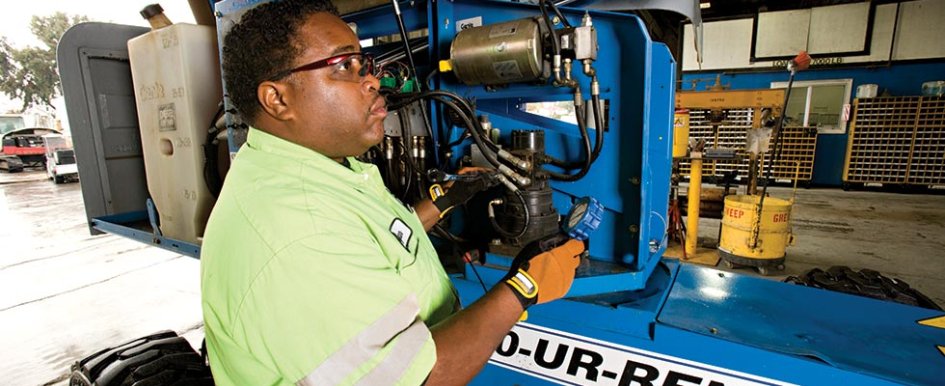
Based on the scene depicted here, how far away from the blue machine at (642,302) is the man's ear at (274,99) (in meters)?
0.90

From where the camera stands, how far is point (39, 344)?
3.07 metres

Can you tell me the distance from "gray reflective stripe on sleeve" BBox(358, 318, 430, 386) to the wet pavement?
9.98 feet

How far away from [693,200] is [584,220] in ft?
10.7

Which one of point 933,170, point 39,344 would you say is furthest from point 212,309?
point 933,170

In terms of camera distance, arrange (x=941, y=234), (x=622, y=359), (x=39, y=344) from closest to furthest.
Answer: (x=622, y=359)
(x=39, y=344)
(x=941, y=234)

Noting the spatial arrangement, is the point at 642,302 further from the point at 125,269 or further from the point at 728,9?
the point at 728,9

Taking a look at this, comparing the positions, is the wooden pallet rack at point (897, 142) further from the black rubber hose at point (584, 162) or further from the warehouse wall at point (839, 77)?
the black rubber hose at point (584, 162)

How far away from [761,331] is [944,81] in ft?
32.8

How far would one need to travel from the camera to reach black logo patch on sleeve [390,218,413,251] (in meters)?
0.90

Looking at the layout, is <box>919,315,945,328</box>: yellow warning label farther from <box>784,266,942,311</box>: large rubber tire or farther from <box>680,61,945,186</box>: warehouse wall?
<box>680,61,945,186</box>: warehouse wall

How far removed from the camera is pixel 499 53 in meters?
1.39

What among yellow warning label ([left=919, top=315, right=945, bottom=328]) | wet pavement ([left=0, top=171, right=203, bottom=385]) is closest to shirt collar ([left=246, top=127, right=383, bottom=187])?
yellow warning label ([left=919, top=315, right=945, bottom=328])

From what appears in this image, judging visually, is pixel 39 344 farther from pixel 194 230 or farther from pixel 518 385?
pixel 518 385

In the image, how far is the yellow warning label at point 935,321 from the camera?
1.31 m
